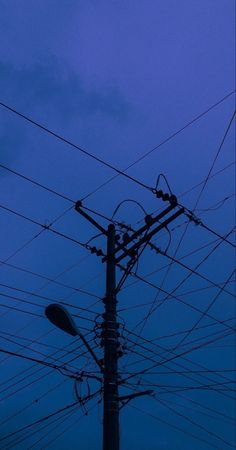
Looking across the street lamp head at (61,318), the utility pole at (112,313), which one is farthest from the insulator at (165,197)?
the street lamp head at (61,318)

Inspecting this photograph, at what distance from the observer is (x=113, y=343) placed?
9.80 metres

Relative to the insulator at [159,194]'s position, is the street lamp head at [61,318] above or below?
below

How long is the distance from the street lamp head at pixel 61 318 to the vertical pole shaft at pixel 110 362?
130 centimetres

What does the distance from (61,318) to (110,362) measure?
1.63 metres

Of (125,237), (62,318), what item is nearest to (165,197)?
(125,237)

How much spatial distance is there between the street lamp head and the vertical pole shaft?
130 centimetres

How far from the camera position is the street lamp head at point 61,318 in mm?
8664

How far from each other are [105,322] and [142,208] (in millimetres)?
3175

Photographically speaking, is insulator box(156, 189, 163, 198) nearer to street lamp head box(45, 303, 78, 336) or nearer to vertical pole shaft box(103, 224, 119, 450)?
vertical pole shaft box(103, 224, 119, 450)

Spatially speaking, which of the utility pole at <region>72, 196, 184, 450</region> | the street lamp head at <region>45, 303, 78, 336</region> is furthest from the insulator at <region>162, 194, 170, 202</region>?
the street lamp head at <region>45, 303, 78, 336</region>

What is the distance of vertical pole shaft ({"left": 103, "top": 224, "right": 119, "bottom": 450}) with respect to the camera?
341 inches

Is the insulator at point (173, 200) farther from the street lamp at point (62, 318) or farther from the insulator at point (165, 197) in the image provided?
the street lamp at point (62, 318)

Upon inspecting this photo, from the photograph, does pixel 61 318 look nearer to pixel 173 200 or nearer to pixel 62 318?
pixel 62 318

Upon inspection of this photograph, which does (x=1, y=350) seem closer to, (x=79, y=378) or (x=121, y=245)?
(x=79, y=378)
